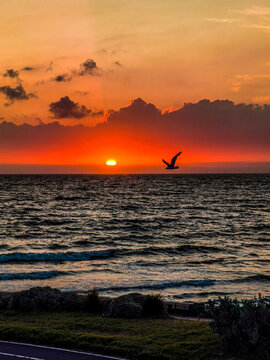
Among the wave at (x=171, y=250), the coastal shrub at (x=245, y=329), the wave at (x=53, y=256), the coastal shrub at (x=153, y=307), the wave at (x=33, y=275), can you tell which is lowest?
the wave at (x=171, y=250)

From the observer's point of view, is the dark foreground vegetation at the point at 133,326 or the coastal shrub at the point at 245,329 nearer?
the coastal shrub at the point at 245,329

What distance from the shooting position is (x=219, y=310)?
41.8ft

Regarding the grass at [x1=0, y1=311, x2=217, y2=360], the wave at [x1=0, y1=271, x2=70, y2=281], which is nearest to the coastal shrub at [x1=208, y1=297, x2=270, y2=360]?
the grass at [x1=0, y1=311, x2=217, y2=360]

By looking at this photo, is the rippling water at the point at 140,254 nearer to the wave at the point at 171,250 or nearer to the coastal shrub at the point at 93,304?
the wave at the point at 171,250

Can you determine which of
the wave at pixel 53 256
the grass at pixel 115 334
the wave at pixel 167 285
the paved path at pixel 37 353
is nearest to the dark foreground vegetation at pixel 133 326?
the grass at pixel 115 334

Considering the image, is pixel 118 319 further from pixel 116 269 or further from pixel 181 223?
pixel 181 223

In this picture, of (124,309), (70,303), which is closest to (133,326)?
(124,309)

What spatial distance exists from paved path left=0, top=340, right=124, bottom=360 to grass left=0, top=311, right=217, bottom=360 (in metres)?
0.33

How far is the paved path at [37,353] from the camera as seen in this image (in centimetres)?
1234

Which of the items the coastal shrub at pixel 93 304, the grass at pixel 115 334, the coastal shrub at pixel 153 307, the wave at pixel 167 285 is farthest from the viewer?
the wave at pixel 167 285

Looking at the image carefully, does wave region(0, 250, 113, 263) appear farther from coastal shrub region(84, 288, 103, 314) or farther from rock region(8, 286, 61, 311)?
coastal shrub region(84, 288, 103, 314)

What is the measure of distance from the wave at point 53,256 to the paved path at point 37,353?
69.3ft

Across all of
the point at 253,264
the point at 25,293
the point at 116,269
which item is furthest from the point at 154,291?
the point at 253,264

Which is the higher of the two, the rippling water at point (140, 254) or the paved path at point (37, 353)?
the paved path at point (37, 353)
